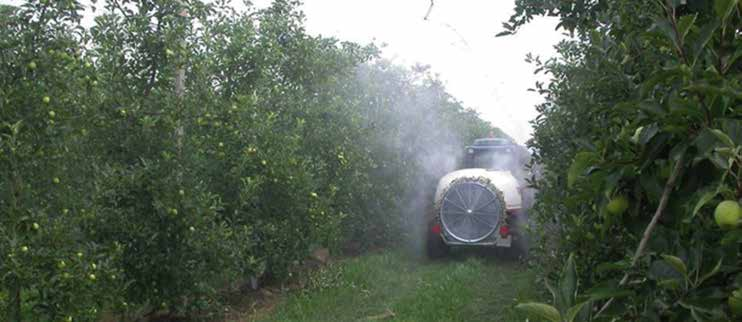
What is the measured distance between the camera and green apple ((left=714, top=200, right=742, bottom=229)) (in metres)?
1.13

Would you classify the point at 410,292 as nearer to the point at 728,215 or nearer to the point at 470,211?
the point at 470,211

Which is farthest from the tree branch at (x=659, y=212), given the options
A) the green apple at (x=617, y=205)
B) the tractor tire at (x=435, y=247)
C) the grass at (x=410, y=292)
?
the tractor tire at (x=435, y=247)

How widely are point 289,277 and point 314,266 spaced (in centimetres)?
123

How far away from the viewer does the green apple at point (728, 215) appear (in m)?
1.13

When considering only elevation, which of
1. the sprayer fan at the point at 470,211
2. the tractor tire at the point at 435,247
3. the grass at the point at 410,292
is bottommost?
the grass at the point at 410,292

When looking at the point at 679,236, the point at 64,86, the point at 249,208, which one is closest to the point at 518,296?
the point at 249,208

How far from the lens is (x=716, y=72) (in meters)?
1.27

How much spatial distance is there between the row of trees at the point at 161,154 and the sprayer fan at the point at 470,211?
137 centimetres

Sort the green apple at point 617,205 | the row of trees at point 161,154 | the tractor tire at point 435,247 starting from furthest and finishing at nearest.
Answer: the tractor tire at point 435,247 < the row of trees at point 161,154 < the green apple at point 617,205

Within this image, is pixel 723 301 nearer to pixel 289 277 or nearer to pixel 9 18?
pixel 9 18

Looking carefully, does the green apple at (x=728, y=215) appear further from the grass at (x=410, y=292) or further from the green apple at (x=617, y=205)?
the grass at (x=410, y=292)

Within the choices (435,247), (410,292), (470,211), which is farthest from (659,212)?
(435,247)

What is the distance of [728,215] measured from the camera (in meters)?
1.13

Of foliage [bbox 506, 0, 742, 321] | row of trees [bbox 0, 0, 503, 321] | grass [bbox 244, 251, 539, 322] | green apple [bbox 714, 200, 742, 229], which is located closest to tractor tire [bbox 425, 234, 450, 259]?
grass [bbox 244, 251, 539, 322]
